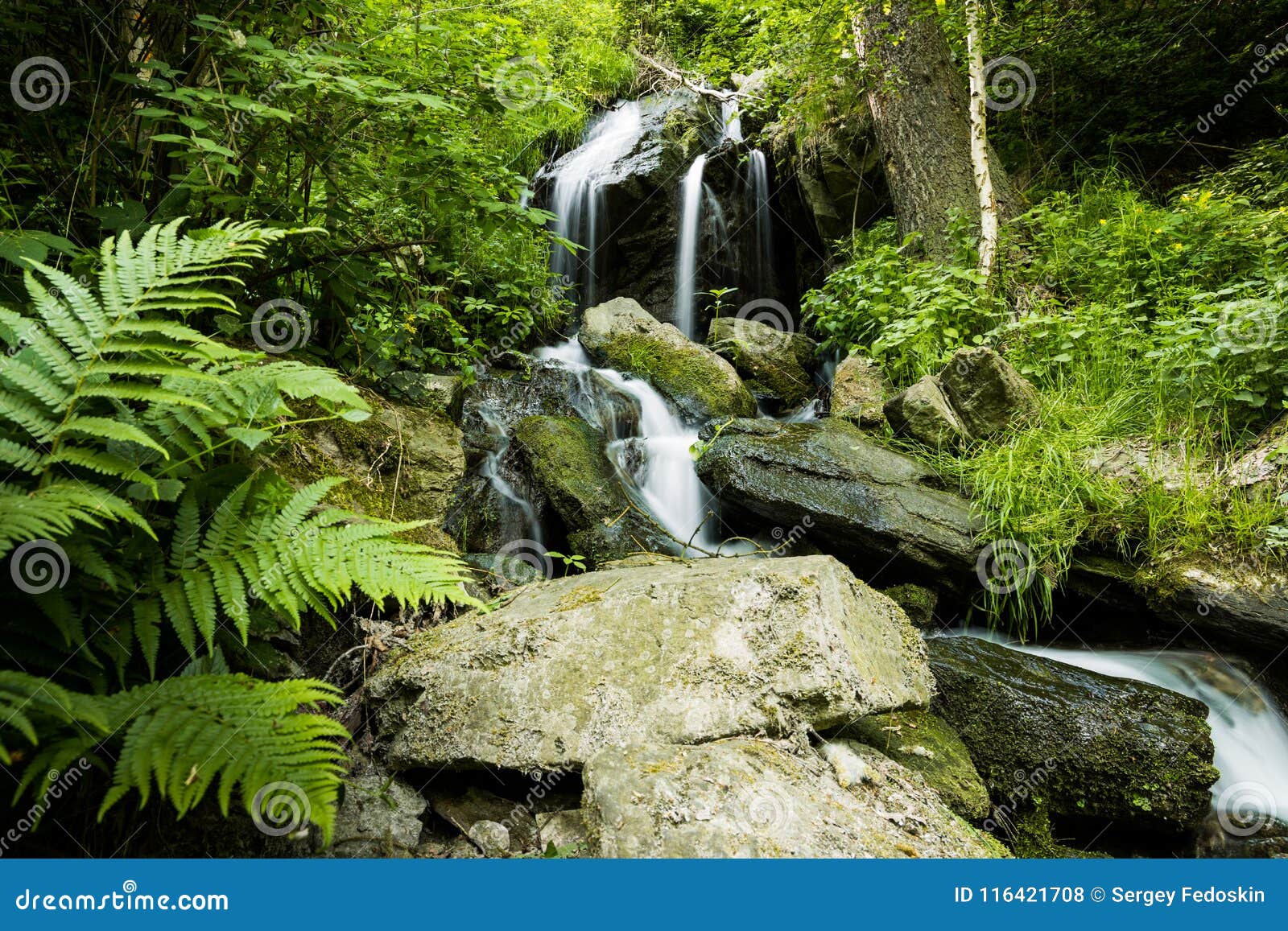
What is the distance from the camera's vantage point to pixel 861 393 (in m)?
5.60

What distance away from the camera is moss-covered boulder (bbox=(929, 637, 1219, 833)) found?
2832 millimetres

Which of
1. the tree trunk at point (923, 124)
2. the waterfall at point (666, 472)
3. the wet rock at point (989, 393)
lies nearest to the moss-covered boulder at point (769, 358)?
the waterfall at point (666, 472)

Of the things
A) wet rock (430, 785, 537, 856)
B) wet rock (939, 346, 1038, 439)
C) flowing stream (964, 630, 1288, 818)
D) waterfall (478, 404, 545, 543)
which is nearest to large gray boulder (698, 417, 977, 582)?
wet rock (939, 346, 1038, 439)

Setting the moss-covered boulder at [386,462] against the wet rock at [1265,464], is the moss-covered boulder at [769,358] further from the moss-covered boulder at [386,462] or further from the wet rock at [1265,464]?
the moss-covered boulder at [386,462]

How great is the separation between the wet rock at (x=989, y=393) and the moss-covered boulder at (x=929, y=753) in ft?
8.45

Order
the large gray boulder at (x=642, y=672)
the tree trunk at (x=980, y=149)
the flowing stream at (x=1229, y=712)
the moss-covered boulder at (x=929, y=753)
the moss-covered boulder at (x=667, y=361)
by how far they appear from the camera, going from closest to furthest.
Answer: the large gray boulder at (x=642, y=672)
the moss-covered boulder at (x=929, y=753)
the flowing stream at (x=1229, y=712)
the tree trunk at (x=980, y=149)
the moss-covered boulder at (x=667, y=361)

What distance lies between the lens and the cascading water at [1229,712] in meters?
3.02

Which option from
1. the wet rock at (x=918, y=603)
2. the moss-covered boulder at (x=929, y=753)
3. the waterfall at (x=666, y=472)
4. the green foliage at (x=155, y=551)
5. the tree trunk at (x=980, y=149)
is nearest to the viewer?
the green foliage at (x=155, y=551)

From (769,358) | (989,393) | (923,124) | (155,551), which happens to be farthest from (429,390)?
(923,124)

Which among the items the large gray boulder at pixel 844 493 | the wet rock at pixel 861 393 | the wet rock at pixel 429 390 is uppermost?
the wet rock at pixel 861 393

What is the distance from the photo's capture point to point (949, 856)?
5.92 feet

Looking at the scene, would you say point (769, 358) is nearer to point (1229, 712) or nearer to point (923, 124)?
point (923, 124)

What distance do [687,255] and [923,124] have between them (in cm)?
315

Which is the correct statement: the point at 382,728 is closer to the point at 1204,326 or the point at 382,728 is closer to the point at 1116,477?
the point at 1116,477
